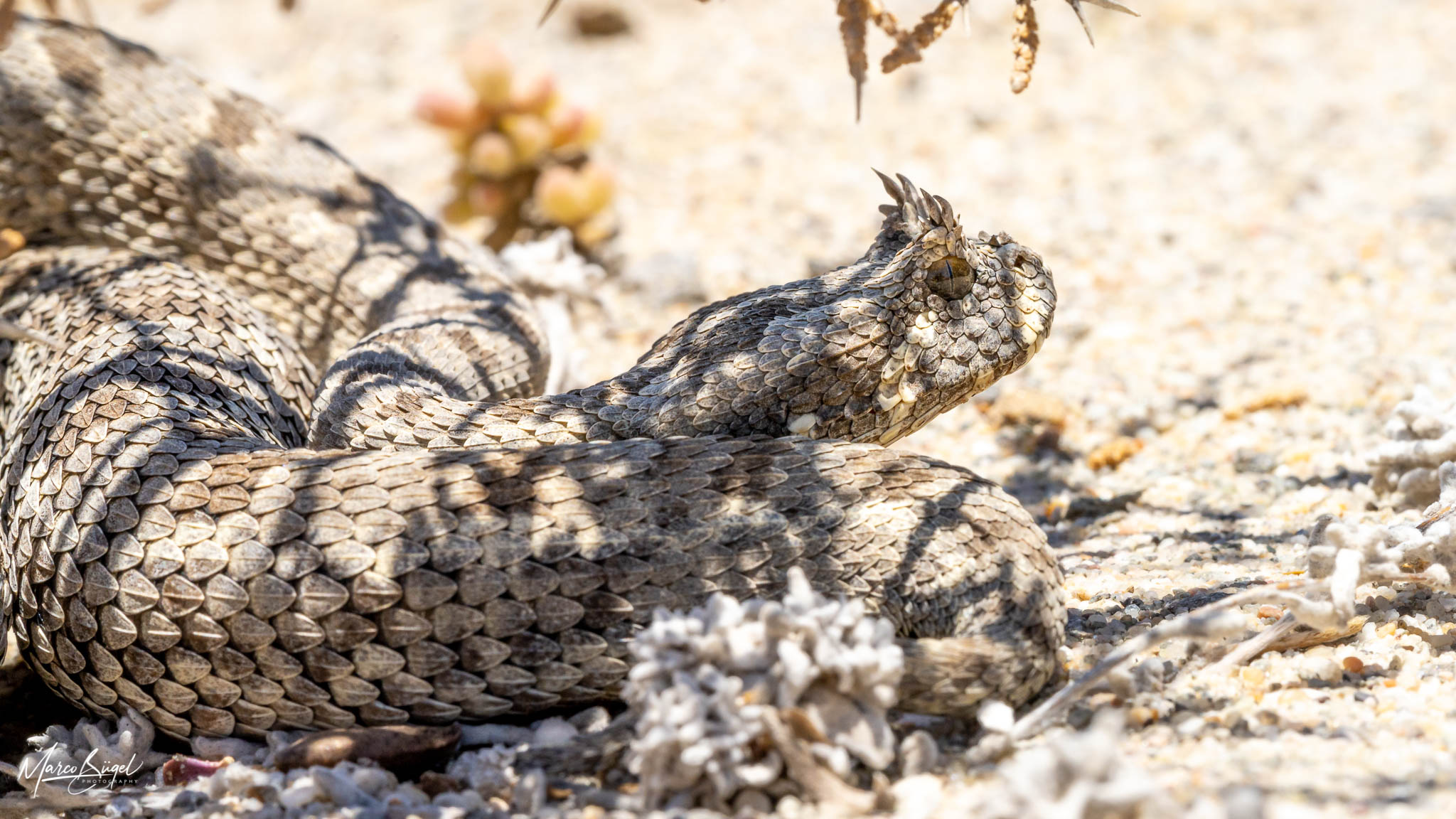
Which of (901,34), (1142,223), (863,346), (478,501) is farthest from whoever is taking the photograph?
(1142,223)

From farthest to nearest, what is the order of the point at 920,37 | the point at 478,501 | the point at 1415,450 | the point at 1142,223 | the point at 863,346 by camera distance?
1. the point at 1142,223
2. the point at 1415,450
3. the point at 920,37
4. the point at 863,346
5. the point at 478,501

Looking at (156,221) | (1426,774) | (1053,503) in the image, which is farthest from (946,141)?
(1426,774)

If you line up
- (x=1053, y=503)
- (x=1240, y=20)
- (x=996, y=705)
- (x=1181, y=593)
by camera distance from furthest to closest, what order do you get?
(x=1240, y=20) → (x=1053, y=503) → (x=1181, y=593) → (x=996, y=705)

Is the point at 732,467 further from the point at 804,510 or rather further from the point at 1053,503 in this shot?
the point at 1053,503

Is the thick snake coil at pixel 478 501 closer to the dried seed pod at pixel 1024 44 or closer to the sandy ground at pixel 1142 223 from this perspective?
the dried seed pod at pixel 1024 44
